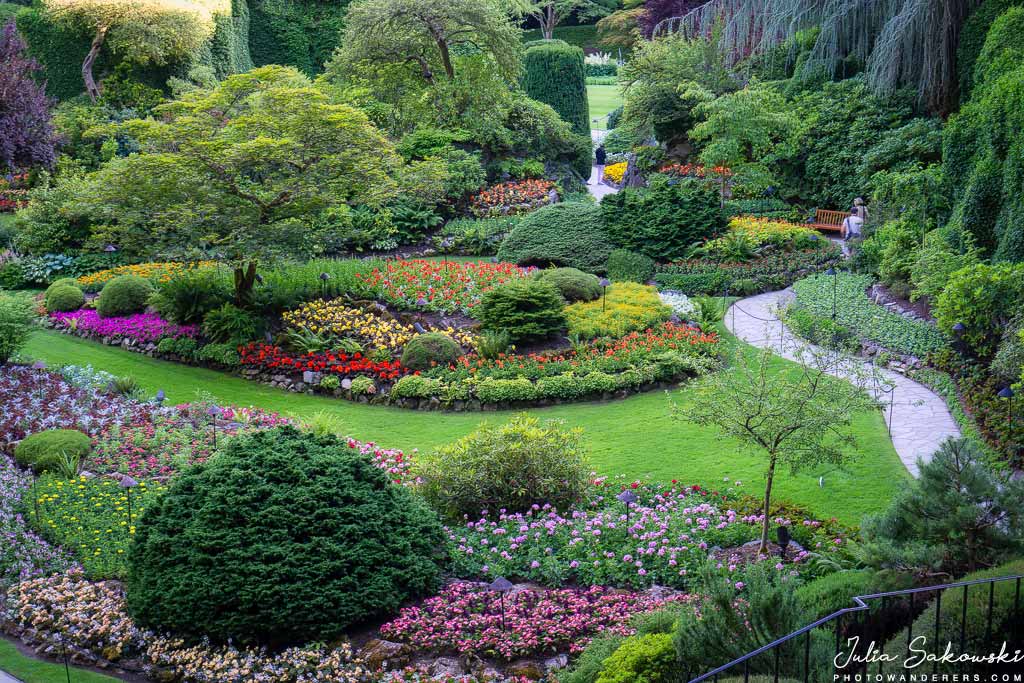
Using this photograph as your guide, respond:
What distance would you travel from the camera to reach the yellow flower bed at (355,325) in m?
15.1

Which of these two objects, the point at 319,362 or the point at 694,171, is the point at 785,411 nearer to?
the point at 319,362

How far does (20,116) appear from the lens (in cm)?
2223

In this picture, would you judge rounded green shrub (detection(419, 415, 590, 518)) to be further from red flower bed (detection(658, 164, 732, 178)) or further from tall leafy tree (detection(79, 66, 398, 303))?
red flower bed (detection(658, 164, 732, 178))

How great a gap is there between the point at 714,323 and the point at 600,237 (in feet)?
16.0

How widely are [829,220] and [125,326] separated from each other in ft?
51.6

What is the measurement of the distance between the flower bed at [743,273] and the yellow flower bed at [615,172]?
1262 cm

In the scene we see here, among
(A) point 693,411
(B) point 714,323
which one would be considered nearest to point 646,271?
(B) point 714,323

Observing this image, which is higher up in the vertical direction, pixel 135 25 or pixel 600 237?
pixel 135 25

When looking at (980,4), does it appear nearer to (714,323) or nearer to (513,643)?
(714,323)

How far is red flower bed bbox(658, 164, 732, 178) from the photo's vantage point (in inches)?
956

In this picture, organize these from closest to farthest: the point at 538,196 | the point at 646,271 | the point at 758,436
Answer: the point at 758,436
the point at 646,271
the point at 538,196

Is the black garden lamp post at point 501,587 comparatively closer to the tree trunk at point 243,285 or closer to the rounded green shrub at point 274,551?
the rounded green shrub at point 274,551

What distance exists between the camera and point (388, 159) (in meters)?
17.0
